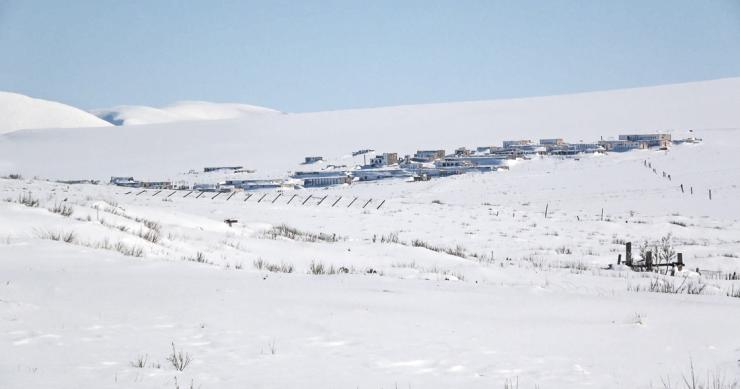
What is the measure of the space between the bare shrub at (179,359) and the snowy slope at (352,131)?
85.3 meters

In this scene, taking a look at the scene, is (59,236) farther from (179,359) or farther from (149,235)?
(179,359)

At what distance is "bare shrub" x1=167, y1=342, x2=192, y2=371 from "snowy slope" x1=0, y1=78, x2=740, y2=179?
85288 millimetres

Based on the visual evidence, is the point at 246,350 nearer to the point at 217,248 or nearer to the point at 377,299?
the point at 377,299

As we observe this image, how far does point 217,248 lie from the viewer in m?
13.1

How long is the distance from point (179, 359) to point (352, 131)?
132m

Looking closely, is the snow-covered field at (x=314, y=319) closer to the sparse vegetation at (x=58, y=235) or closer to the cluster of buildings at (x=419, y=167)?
the sparse vegetation at (x=58, y=235)

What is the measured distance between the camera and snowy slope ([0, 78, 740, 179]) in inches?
4365

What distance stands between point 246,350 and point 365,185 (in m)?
57.3

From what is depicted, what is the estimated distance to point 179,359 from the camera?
180 inches

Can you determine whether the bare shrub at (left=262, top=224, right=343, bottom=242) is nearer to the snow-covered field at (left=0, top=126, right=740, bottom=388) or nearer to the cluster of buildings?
the snow-covered field at (left=0, top=126, right=740, bottom=388)

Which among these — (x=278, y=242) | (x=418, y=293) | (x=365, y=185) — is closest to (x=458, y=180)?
(x=365, y=185)

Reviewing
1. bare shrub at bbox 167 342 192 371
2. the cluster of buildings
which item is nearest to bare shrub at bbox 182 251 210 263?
bare shrub at bbox 167 342 192 371

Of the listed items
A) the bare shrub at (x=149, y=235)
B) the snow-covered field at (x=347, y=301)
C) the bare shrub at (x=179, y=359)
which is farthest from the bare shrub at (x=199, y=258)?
the bare shrub at (x=179, y=359)

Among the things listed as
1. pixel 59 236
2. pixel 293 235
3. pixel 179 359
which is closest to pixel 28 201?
pixel 59 236
